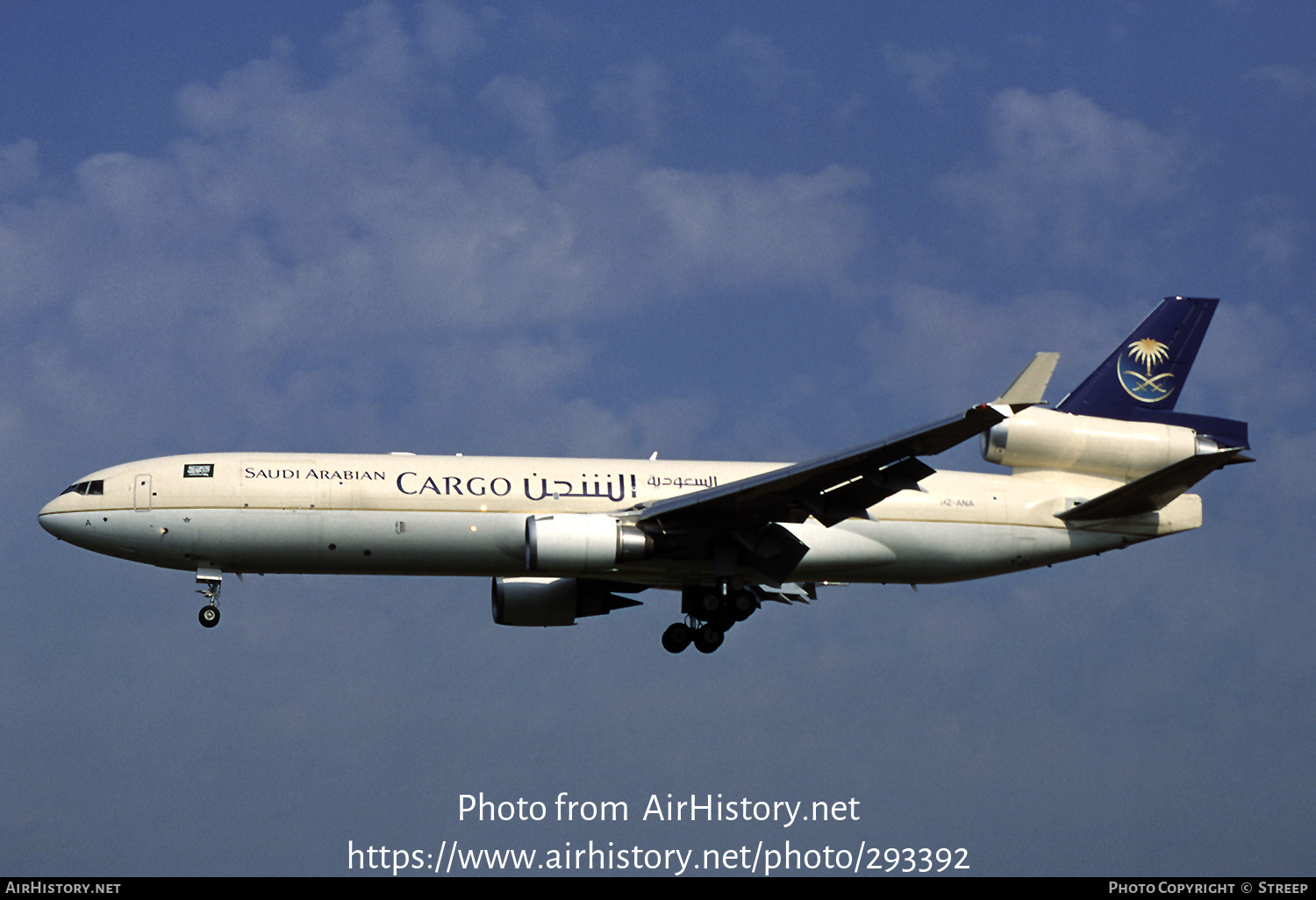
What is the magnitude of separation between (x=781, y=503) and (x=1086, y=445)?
358 inches

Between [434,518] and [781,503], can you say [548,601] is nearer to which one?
[434,518]

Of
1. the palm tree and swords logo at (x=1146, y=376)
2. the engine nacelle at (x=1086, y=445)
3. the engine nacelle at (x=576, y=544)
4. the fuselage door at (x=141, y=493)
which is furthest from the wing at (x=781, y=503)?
the fuselage door at (x=141, y=493)

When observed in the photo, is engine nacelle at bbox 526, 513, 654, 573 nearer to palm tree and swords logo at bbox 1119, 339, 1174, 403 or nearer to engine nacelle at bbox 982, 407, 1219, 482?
engine nacelle at bbox 982, 407, 1219, 482

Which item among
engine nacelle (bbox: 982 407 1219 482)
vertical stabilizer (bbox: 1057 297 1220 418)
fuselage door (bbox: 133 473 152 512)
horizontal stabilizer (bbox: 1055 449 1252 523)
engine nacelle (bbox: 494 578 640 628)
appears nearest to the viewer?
horizontal stabilizer (bbox: 1055 449 1252 523)

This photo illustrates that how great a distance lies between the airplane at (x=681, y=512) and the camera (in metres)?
37.7

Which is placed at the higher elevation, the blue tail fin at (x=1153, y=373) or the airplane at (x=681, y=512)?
the blue tail fin at (x=1153, y=373)

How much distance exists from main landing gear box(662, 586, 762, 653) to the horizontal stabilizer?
831 cm

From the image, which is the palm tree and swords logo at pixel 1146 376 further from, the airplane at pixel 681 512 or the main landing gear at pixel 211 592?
the main landing gear at pixel 211 592

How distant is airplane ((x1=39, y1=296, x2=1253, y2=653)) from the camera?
37656mm

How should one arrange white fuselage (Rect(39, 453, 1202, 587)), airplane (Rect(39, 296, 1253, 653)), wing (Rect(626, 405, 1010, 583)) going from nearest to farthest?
1. wing (Rect(626, 405, 1010, 583))
2. airplane (Rect(39, 296, 1253, 653))
3. white fuselage (Rect(39, 453, 1202, 587))

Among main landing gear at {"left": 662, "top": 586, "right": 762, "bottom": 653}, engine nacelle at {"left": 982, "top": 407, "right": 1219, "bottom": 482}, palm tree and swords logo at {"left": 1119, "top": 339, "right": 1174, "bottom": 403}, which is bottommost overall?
main landing gear at {"left": 662, "top": 586, "right": 762, "bottom": 653}

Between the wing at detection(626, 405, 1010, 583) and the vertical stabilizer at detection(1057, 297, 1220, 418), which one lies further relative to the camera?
the vertical stabilizer at detection(1057, 297, 1220, 418)

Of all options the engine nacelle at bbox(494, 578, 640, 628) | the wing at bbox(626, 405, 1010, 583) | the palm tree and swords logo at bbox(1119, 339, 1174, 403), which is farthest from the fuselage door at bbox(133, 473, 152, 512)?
the palm tree and swords logo at bbox(1119, 339, 1174, 403)

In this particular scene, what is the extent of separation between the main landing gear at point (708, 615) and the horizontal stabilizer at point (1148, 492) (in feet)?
27.3
